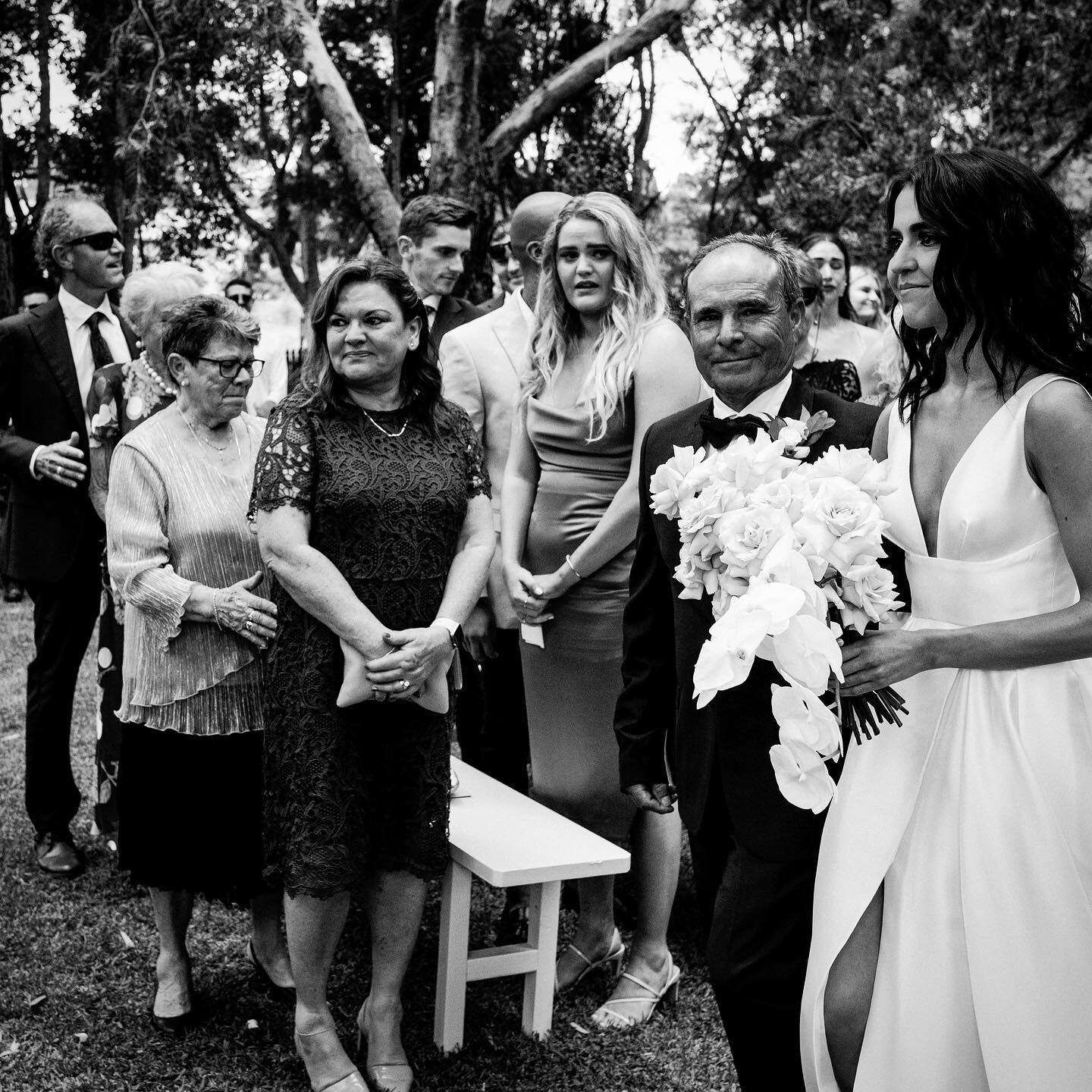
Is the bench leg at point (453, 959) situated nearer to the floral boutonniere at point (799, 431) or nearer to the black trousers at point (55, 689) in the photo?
the floral boutonniere at point (799, 431)

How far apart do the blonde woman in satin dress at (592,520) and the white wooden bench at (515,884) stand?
0.83 feet

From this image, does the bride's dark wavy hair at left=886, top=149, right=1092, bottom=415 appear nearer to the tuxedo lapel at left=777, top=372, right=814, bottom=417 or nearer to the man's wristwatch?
the tuxedo lapel at left=777, top=372, right=814, bottom=417

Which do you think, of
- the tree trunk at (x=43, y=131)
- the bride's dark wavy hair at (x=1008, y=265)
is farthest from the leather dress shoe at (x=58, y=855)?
the tree trunk at (x=43, y=131)

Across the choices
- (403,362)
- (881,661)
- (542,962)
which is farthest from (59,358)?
(881,661)

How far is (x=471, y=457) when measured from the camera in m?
3.76

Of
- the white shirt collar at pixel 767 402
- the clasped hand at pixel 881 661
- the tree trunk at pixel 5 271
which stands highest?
the tree trunk at pixel 5 271

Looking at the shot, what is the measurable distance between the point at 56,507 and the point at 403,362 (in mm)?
2310

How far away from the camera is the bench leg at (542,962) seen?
397 cm

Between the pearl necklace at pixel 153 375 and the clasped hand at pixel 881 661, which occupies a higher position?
the pearl necklace at pixel 153 375

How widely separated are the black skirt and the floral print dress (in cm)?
84

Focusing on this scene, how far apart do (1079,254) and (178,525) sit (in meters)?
2.69

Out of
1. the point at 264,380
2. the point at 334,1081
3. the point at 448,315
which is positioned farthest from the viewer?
the point at 264,380

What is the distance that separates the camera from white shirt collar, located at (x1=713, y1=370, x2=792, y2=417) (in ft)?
9.89

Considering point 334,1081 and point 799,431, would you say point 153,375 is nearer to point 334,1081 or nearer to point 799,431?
point 334,1081
